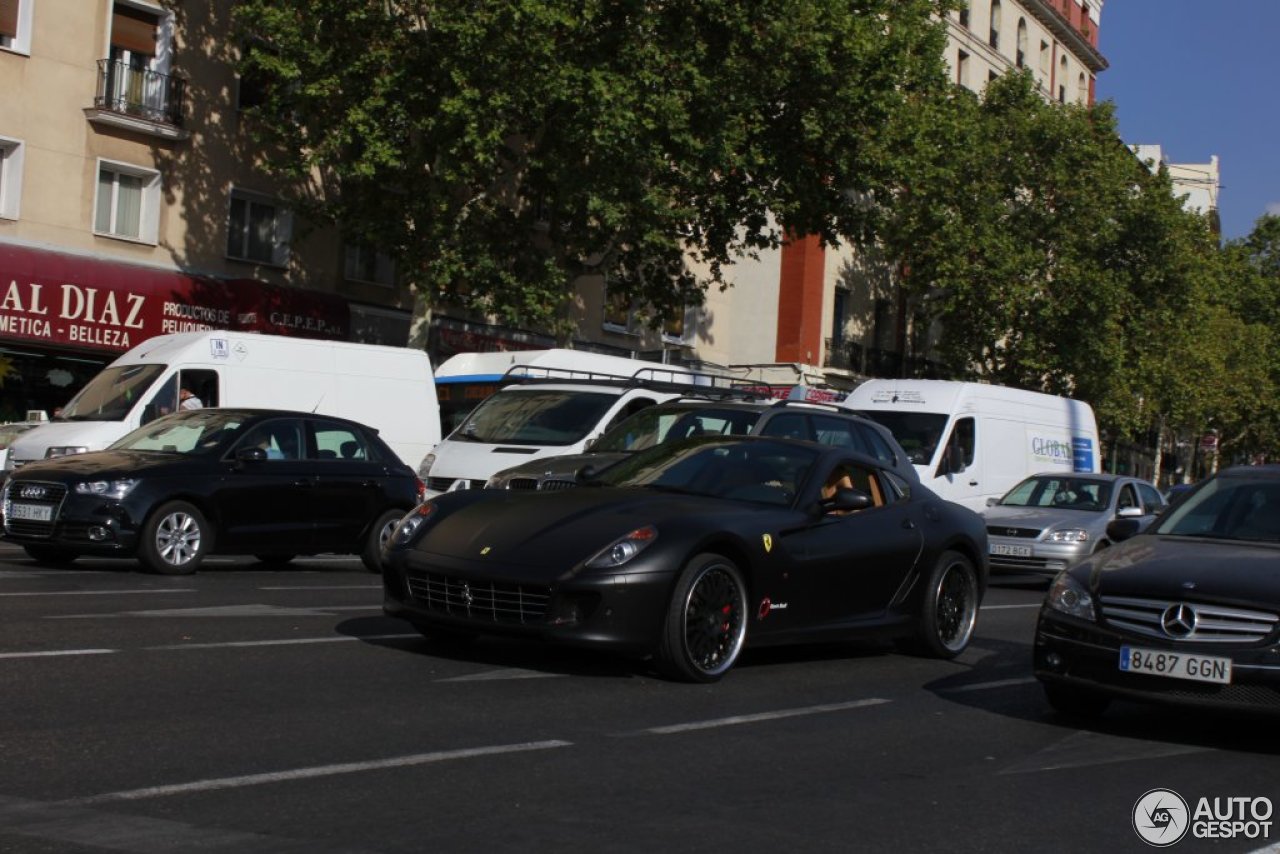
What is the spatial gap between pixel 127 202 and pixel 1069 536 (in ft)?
63.8

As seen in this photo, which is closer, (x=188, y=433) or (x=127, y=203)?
(x=188, y=433)

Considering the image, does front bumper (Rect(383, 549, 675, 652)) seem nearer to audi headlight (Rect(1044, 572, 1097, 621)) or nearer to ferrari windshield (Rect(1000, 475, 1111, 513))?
audi headlight (Rect(1044, 572, 1097, 621))

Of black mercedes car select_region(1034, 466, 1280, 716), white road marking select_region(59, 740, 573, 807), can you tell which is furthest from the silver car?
white road marking select_region(59, 740, 573, 807)

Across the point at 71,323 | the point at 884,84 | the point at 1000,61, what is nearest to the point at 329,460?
the point at 71,323

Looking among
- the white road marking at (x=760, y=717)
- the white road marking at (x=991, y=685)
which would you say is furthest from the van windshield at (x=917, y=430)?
the white road marking at (x=760, y=717)

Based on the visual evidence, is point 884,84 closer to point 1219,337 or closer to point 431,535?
point 431,535

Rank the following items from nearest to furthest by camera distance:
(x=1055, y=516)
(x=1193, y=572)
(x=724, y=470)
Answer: (x=1193, y=572) < (x=724, y=470) < (x=1055, y=516)

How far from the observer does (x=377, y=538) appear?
16.2 m

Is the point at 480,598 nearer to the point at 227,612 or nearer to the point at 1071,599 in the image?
the point at 1071,599

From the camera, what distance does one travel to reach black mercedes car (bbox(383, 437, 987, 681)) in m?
8.53

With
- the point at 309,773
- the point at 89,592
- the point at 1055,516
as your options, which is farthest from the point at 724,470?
the point at 1055,516

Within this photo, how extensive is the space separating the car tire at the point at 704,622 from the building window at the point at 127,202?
24.2 m

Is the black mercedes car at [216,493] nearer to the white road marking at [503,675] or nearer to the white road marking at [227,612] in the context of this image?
the white road marking at [227,612]

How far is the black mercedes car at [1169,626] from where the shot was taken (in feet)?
24.8
